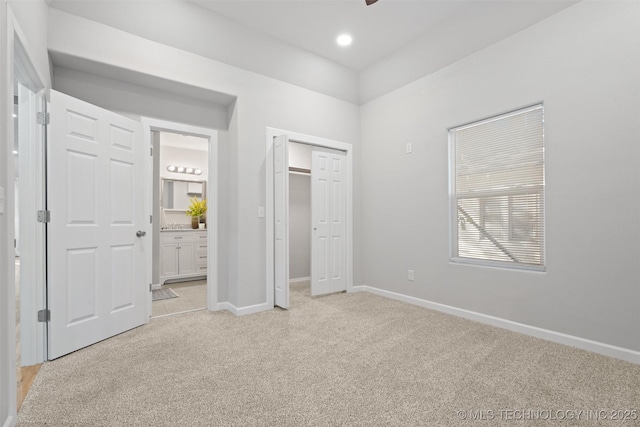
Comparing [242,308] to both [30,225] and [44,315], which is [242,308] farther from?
[30,225]

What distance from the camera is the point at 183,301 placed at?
405 centimetres

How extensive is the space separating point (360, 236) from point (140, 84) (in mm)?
3188

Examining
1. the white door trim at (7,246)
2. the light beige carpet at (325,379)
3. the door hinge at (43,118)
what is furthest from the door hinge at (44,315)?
the door hinge at (43,118)

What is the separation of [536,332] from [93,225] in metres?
3.86

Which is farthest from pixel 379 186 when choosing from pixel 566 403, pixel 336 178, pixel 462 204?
pixel 566 403

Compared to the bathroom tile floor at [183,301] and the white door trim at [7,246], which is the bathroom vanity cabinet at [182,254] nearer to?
the bathroom tile floor at [183,301]

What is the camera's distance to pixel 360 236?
4.57 meters

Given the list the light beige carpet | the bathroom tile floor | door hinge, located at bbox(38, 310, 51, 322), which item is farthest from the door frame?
door hinge, located at bbox(38, 310, 51, 322)

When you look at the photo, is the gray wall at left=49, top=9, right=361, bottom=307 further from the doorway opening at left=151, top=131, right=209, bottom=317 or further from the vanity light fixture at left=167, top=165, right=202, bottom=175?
the vanity light fixture at left=167, top=165, right=202, bottom=175

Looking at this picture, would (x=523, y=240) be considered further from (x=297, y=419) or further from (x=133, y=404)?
(x=133, y=404)

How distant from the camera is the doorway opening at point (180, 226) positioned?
4.32m

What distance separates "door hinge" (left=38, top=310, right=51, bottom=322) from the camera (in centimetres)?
236

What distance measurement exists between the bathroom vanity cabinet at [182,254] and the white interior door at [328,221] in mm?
2526

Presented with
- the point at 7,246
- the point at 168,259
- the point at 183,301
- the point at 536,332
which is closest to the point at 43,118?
the point at 7,246
